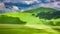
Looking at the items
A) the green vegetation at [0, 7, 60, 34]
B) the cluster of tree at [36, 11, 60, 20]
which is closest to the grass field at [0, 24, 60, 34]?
the green vegetation at [0, 7, 60, 34]

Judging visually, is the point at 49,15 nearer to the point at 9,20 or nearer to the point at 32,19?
the point at 32,19

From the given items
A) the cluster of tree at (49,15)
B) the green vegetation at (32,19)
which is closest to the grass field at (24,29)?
the green vegetation at (32,19)

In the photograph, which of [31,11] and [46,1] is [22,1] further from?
[46,1]

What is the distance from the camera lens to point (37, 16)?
1.36 meters

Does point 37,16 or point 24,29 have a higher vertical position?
point 37,16

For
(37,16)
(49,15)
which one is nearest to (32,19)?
(37,16)

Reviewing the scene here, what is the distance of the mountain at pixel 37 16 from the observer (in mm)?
1342

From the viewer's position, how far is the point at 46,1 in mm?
1366

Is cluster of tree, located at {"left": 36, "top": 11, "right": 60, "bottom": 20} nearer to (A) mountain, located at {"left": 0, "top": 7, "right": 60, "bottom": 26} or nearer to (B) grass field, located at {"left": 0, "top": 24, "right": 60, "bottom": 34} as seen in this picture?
(A) mountain, located at {"left": 0, "top": 7, "right": 60, "bottom": 26}

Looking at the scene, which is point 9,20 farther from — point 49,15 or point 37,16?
point 49,15

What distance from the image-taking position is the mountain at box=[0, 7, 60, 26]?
1342 millimetres

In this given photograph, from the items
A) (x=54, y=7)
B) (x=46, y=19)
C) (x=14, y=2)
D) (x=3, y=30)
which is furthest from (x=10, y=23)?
(x=54, y=7)

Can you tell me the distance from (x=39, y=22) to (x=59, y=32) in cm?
23

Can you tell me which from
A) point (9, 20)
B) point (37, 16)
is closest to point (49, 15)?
point (37, 16)
